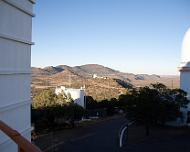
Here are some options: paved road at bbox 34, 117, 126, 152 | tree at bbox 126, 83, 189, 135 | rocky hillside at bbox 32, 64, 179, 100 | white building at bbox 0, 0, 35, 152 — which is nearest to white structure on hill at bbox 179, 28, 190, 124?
tree at bbox 126, 83, 189, 135

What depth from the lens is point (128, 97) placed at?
72.0 ft

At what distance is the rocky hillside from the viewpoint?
169ft

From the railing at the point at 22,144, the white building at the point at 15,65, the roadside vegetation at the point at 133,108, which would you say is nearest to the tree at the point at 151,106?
the roadside vegetation at the point at 133,108

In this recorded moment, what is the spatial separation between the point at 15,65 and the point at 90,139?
17.2 metres

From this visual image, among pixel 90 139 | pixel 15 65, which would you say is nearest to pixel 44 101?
pixel 90 139

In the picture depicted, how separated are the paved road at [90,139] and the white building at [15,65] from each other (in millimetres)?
12766

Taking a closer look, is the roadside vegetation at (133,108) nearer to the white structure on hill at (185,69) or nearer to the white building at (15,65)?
the white structure on hill at (185,69)

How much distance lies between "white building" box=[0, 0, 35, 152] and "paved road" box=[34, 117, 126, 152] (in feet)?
41.9

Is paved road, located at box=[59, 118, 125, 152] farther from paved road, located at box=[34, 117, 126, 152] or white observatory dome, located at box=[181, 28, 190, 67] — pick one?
white observatory dome, located at box=[181, 28, 190, 67]

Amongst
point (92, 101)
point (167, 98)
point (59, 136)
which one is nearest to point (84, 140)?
point (59, 136)

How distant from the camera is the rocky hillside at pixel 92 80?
2029 inches

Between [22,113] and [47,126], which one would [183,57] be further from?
[22,113]

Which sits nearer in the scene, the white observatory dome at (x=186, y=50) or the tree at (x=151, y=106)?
the tree at (x=151, y=106)

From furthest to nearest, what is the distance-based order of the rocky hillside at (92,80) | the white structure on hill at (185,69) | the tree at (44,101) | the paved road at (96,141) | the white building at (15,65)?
the rocky hillside at (92,80) → the tree at (44,101) → the white structure on hill at (185,69) → the paved road at (96,141) → the white building at (15,65)
